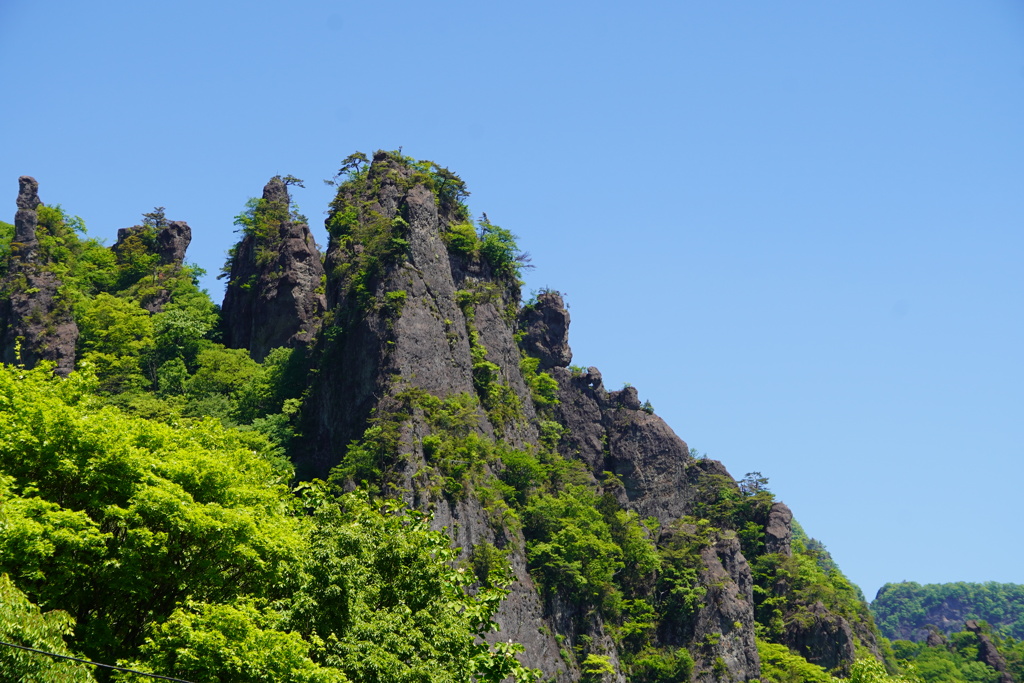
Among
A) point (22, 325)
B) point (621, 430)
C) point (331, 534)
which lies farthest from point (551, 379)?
point (331, 534)

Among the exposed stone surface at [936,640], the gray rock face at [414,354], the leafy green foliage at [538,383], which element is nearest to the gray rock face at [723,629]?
the gray rock face at [414,354]

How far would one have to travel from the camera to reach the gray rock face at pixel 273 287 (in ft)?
238

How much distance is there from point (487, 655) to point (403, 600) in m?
2.78

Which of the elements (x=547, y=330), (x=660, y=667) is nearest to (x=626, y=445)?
(x=547, y=330)

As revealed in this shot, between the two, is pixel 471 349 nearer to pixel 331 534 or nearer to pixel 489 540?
pixel 489 540

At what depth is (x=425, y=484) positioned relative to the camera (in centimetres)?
5050

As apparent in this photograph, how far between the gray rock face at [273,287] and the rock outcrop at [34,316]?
39.3 feet

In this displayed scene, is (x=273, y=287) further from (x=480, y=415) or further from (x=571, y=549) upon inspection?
(x=571, y=549)

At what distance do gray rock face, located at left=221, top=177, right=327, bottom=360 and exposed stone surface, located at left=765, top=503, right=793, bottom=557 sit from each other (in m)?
33.9

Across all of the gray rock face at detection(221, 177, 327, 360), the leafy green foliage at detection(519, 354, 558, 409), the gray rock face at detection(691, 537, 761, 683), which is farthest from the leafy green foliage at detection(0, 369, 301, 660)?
the leafy green foliage at detection(519, 354, 558, 409)

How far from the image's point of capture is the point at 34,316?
65.9 metres

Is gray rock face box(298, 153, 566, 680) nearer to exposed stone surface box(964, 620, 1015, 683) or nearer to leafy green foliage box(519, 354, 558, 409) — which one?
leafy green foliage box(519, 354, 558, 409)

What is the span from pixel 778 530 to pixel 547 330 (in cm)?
2113

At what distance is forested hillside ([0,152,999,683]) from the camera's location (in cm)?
2556
